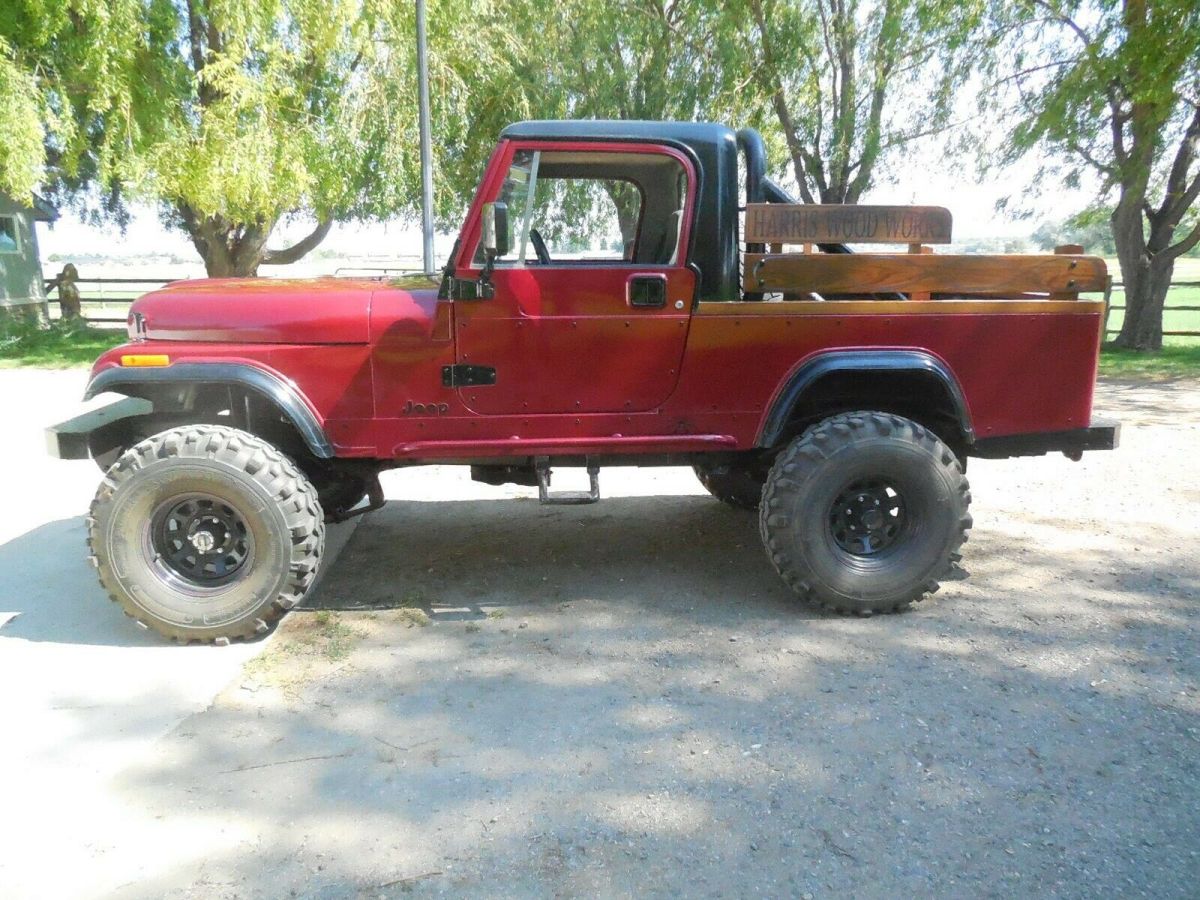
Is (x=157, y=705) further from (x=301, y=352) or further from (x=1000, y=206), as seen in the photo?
(x=1000, y=206)

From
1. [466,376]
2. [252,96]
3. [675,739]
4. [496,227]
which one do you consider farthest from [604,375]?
[252,96]

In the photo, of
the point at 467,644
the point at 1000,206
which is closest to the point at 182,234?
the point at 1000,206

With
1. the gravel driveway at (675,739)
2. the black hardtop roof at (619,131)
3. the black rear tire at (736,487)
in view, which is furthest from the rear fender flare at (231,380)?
the black rear tire at (736,487)

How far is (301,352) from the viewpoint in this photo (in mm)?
3967

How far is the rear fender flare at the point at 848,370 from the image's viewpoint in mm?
4020

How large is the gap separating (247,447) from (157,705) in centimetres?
106

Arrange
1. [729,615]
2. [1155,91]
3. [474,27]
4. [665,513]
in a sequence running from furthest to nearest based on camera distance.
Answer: [474,27] < [1155,91] < [665,513] < [729,615]

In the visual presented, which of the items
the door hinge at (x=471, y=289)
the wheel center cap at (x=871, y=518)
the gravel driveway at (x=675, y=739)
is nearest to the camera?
the gravel driveway at (x=675, y=739)

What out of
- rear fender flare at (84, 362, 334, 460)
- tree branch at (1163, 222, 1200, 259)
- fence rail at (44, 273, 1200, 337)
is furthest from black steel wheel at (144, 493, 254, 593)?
tree branch at (1163, 222, 1200, 259)

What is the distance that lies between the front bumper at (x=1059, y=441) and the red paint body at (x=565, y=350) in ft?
0.67

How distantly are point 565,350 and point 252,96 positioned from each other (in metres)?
10.9

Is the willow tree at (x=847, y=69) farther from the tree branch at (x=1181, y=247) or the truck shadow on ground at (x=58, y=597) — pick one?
the truck shadow on ground at (x=58, y=597)

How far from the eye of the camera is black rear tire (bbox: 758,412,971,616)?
406 centimetres

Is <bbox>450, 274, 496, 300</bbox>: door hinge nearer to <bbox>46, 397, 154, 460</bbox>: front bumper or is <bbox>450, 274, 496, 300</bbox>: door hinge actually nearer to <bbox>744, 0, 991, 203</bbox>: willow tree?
<bbox>46, 397, 154, 460</bbox>: front bumper
